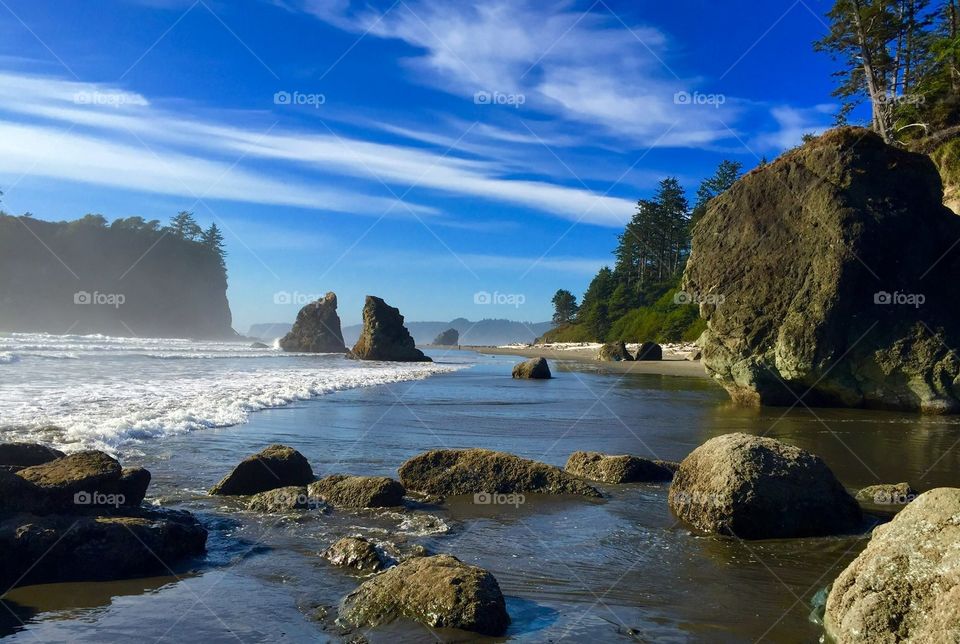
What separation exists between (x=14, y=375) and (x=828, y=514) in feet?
82.8

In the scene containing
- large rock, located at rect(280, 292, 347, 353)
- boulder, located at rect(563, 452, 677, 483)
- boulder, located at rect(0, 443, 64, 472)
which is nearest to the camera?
boulder, located at rect(0, 443, 64, 472)

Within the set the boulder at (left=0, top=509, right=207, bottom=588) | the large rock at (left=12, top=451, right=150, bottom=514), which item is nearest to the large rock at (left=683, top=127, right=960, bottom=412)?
the large rock at (left=12, top=451, right=150, bottom=514)

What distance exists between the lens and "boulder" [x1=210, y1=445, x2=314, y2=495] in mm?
9250

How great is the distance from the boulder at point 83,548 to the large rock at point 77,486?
0.33 m

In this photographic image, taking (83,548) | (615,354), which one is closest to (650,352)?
(615,354)

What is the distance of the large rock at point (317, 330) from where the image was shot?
7200 centimetres

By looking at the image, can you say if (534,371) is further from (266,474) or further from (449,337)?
(449,337)

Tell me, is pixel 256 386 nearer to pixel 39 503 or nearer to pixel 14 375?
pixel 14 375

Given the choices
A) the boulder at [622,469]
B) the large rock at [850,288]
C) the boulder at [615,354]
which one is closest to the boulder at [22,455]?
the boulder at [622,469]

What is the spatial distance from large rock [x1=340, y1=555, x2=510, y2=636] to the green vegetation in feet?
221

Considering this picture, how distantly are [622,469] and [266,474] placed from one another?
18.0 feet

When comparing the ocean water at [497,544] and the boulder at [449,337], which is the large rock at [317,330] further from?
the boulder at [449,337]

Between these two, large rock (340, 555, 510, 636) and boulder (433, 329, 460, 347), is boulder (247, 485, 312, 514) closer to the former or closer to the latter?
large rock (340, 555, 510, 636)

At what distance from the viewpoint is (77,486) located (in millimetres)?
7117
